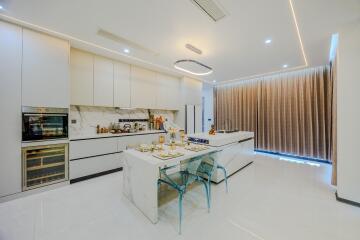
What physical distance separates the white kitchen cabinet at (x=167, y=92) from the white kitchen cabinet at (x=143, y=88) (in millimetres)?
156

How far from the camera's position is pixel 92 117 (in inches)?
140

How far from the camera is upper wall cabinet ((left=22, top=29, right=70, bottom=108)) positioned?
2367mm

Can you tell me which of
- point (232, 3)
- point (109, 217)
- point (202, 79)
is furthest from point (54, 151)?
point (202, 79)

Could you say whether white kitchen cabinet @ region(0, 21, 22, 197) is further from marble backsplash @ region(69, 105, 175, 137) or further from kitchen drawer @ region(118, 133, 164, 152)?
kitchen drawer @ region(118, 133, 164, 152)

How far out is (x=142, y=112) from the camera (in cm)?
448

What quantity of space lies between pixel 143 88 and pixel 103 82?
1011 millimetres

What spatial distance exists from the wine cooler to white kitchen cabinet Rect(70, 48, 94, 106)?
964 mm

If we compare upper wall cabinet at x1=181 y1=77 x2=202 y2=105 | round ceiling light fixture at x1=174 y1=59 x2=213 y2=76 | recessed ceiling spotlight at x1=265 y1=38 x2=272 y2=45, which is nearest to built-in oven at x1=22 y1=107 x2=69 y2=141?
round ceiling light fixture at x1=174 y1=59 x2=213 y2=76

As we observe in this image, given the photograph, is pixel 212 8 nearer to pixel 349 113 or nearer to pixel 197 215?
pixel 349 113

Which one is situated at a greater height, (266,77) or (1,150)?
(266,77)

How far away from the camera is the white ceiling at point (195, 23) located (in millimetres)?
1879

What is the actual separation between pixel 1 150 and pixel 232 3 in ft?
11.9

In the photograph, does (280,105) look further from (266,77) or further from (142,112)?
(142,112)

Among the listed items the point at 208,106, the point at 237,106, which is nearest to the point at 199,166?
the point at 237,106
